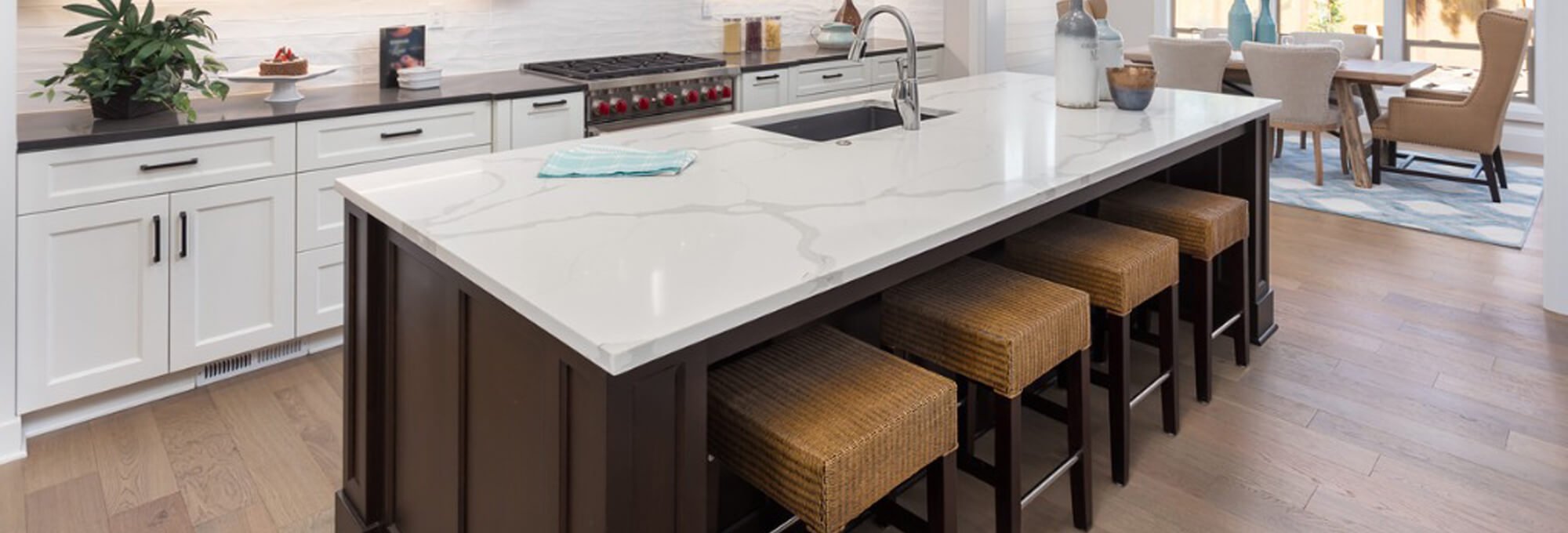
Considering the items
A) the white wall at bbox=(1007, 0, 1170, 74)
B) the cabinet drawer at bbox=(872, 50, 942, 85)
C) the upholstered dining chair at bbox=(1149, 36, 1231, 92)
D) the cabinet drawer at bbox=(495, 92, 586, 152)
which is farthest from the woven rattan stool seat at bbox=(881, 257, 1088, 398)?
the upholstered dining chair at bbox=(1149, 36, 1231, 92)

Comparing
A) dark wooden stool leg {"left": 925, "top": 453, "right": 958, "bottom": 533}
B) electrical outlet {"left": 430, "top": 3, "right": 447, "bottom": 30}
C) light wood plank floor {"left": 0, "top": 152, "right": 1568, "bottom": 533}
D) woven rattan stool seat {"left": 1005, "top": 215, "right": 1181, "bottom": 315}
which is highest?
electrical outlet {"left": 430, "top": 3, "right": 447, "bottom": 30}

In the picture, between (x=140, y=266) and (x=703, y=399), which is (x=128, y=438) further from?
(x=703, y=399)

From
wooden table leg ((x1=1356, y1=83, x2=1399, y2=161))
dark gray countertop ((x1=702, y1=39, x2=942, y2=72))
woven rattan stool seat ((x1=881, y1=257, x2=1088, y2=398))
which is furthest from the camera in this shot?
wooden table leg ((x1=1356, y1=83, x2=1399, y2=161))

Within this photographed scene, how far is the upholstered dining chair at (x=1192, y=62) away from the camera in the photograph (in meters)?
5.46

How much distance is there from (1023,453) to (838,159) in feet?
3.18

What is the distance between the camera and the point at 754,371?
1.55 m

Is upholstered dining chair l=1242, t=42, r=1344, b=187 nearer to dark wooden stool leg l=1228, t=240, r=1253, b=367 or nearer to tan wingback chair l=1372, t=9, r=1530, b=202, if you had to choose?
tan wingback chair l=1372, t=9, r=1530, b=202

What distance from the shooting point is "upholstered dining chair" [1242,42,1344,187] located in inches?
202

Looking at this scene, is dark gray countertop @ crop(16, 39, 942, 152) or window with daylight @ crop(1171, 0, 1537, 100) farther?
window with daylight @ crop(1171, 0, 1537, 100)

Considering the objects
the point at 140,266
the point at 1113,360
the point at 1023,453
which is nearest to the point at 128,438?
the point at 140,266

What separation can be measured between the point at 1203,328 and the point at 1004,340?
47.7 inches

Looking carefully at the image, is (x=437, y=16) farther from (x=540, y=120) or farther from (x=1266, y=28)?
(x=1266, y=28)

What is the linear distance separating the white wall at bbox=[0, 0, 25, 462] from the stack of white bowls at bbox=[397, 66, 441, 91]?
1.22 m

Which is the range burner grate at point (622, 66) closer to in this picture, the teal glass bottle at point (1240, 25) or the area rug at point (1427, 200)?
the area rug at point (1427, 200)
